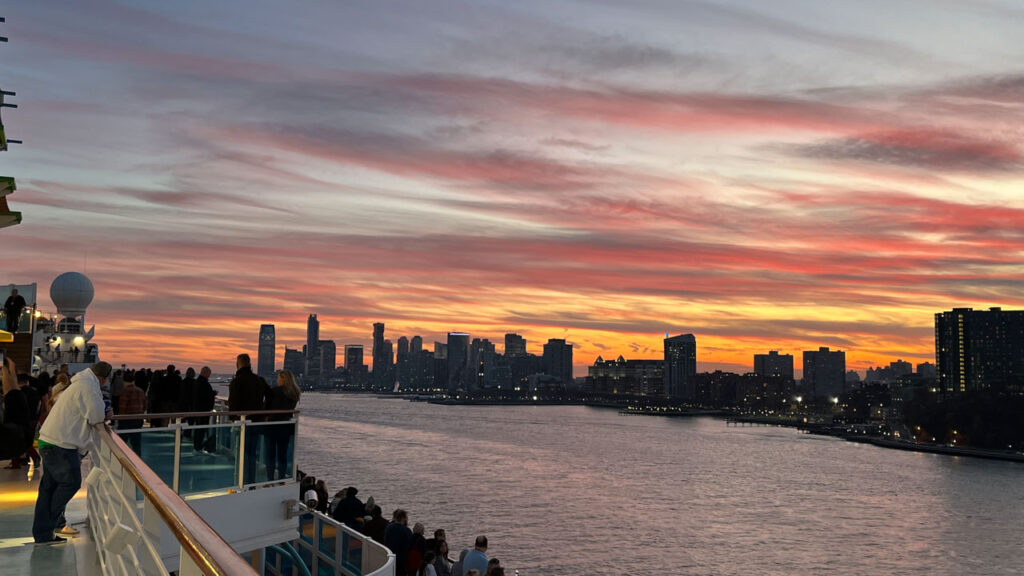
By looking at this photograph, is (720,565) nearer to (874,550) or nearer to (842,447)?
(874,550)

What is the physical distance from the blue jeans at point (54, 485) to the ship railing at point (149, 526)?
1.43 ft

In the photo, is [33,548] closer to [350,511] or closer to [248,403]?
[248,403]

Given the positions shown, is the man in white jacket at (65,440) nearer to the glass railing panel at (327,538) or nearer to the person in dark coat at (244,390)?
the person in dark coat at (244,390)

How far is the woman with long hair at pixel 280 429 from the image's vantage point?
1212 cm

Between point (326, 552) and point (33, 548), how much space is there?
29.7 feet

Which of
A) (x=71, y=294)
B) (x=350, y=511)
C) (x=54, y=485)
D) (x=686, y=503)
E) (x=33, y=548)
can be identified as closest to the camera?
(x=54, y=485)

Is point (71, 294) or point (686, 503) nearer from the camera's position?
point (71, 294)

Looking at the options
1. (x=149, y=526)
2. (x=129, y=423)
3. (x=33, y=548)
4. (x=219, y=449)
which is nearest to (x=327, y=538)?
(x=129, y=423)

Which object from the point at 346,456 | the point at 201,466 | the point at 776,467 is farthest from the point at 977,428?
the point at 201,466

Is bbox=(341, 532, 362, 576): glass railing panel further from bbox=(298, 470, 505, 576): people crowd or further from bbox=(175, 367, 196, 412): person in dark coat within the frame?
bbox=(175, 367, 196, 412): person in dark coat

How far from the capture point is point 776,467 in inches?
4569

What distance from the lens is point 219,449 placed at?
36.4ft

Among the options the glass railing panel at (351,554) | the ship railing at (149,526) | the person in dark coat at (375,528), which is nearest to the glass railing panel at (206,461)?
the ship railing at (149,526)

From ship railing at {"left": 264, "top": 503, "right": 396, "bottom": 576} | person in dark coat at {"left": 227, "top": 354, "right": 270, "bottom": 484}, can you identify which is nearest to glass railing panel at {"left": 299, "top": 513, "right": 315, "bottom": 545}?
ship railing at {"left": 264, "top": 503, "right": 396, "bottom": 576}
